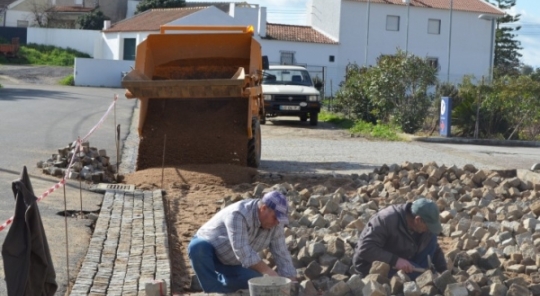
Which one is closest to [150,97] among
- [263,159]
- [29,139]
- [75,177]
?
[75,177]

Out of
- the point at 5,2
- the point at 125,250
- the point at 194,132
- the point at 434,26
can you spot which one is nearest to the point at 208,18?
the point at 434,26

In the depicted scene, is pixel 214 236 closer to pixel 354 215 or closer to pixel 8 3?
pixel 354 215

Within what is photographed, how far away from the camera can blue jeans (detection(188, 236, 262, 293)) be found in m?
7.30

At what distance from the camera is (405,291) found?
7121 millimetres

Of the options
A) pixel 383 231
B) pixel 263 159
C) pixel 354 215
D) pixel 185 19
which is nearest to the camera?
pixel 383 231

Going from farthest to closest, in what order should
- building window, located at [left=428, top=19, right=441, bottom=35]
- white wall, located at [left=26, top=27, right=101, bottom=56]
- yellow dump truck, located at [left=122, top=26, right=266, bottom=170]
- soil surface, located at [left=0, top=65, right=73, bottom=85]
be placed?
white wall, located at [left=26, top=27, right=101, bottom=56], building window, located at [left=428, top=19, right=441, bottom=35], soil surface, located at [left=0, top=65, right=73, bottom=85], yellow dump truck, located at [left=122, top=26, right=266, bottom=170]

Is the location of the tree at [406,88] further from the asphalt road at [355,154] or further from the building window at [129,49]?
the building window at [129,49]

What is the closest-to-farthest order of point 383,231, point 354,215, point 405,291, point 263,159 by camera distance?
point 405,291
point 383,231
point 354,215
point 263,159

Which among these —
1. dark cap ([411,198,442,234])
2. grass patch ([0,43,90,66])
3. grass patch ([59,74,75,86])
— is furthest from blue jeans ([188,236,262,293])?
grass patch ([0,43,90,66])

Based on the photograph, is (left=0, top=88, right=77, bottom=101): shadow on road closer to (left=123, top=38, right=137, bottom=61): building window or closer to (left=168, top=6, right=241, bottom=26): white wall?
(left=168, top=6, right=241, bottom=26): white wall

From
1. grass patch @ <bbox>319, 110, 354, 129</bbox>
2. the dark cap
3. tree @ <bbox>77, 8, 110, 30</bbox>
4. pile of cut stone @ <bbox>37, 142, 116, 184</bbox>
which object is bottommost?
pile of cut stone @ <bbox>37, 142, 116, 184</bbox>

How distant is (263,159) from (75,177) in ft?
18.0

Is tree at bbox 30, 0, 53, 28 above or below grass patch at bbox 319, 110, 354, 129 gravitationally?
above

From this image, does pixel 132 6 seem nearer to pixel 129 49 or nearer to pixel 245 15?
pixel 129 49
